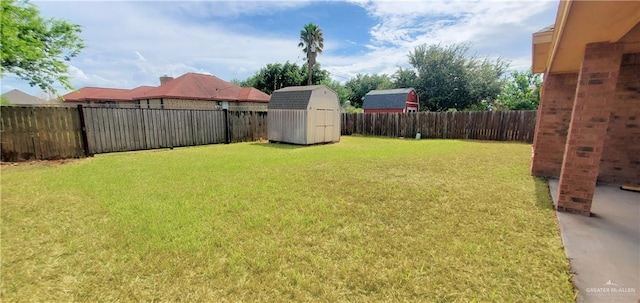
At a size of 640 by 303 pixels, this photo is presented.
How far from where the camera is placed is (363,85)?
1502 inches

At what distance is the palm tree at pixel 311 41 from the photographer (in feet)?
89.2

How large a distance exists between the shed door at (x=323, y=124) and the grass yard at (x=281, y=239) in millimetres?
7222

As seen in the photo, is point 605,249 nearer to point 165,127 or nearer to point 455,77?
point 165,127

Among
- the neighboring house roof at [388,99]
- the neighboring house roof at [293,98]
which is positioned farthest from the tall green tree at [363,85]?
the neighboring house roof at [293,98]

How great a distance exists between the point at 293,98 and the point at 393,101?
16380 millimetres

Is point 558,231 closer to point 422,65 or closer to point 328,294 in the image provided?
point 328,294

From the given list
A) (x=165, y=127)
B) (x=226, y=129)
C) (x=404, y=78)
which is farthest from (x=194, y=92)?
(x=404, y=78)

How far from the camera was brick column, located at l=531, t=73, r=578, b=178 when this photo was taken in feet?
17.9

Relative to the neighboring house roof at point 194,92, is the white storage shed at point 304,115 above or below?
below

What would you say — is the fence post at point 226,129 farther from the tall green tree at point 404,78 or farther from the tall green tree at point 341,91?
the tall green tree at point 341,91

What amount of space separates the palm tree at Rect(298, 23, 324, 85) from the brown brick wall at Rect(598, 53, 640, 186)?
23973mm

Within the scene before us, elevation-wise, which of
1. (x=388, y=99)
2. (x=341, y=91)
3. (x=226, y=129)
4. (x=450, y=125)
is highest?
(x=341, y=91)

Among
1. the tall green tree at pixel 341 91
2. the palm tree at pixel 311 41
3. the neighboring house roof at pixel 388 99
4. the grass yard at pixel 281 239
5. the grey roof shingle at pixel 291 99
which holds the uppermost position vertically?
the palm tree at pixel 311 41

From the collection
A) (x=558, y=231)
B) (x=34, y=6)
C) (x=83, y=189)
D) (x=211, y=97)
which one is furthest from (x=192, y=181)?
(x=211, y=97)
